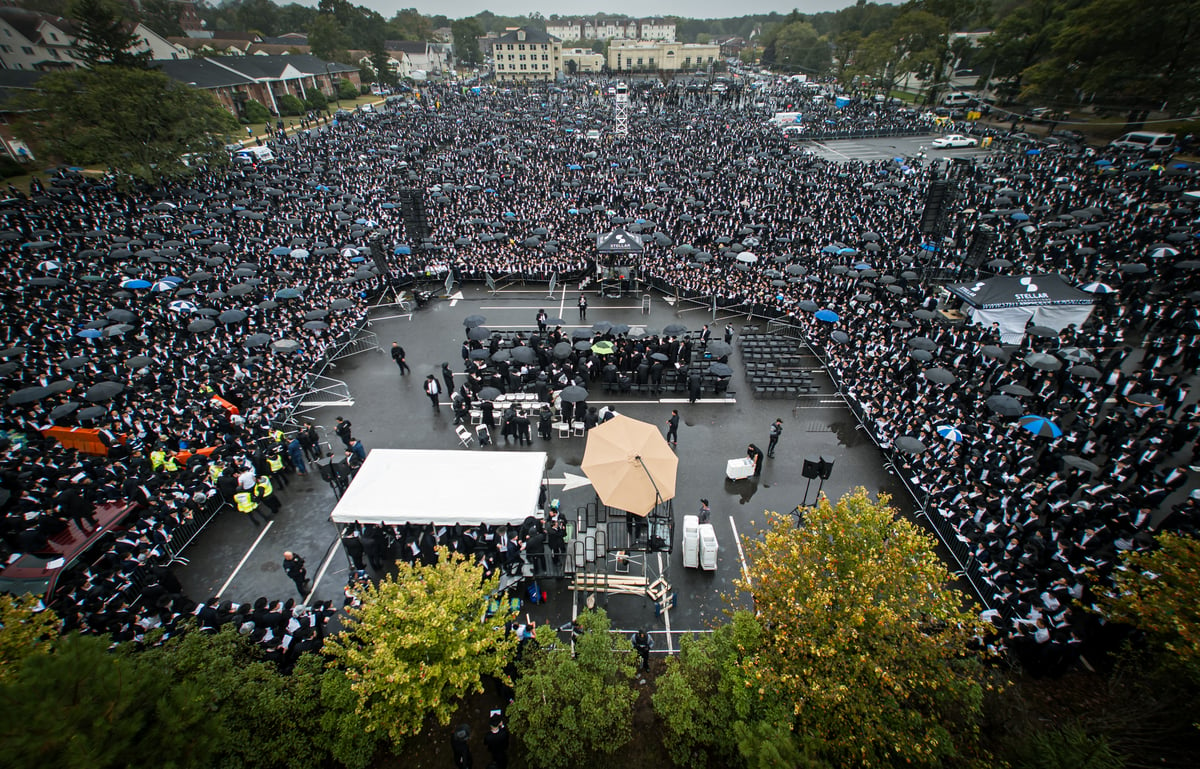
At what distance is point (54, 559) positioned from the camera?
1165 cm

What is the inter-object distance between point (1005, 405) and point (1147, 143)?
162ft

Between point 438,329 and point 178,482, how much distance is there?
41.2 ft

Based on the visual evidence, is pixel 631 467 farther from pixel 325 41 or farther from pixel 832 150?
pixel 325 41

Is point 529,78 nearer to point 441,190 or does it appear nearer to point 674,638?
point 441,190

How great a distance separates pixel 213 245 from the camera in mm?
27203

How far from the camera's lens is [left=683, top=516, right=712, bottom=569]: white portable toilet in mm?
12930

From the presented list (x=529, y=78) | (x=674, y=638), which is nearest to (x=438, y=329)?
(x=674, y=638)

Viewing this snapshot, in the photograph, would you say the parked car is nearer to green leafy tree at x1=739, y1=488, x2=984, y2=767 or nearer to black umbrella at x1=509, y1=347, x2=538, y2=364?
black umbrella at x1=509, y1=347, x2=538, y2=364

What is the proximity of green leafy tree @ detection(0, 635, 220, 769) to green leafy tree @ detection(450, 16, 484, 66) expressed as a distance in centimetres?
18632

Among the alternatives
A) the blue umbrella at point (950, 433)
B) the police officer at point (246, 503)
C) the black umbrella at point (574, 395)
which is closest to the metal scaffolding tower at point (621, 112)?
the black umbrella at point (574, 395)

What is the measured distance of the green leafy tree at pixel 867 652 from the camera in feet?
24.1

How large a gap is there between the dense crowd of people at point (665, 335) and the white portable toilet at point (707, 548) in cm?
620

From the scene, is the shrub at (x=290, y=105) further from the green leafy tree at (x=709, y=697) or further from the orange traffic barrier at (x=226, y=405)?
the green leafy tree at (x=709, y=697)

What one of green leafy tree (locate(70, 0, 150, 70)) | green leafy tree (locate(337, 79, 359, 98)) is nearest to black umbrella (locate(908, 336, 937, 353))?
green leafy tree (locate(70, 0, 150, 70))
